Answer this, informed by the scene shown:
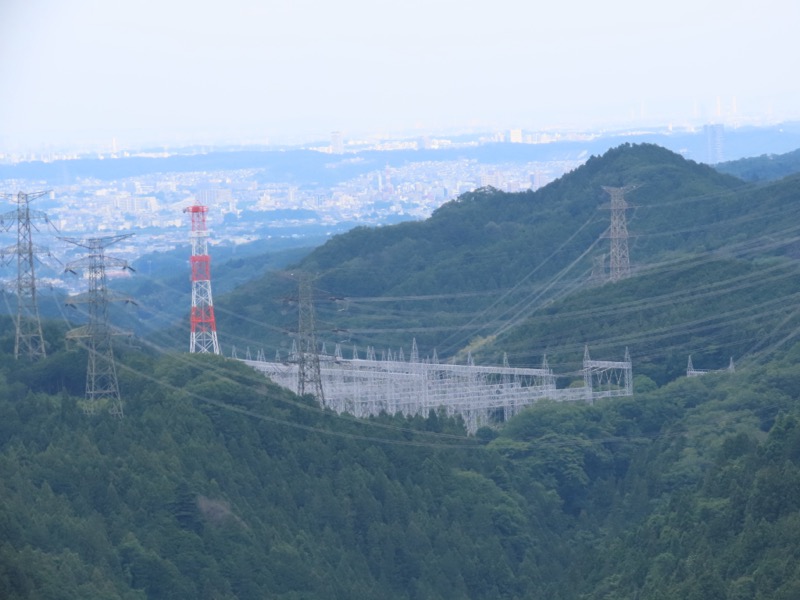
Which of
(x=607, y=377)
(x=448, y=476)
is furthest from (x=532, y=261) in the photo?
(x=448, y=476)

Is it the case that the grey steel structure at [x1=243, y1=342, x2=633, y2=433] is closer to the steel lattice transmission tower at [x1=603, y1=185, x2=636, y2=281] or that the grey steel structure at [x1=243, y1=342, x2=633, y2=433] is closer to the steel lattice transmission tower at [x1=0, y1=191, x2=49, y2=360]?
the steel lattice transmission tower at [x1=0, y1=191, x2=49, y2=360]

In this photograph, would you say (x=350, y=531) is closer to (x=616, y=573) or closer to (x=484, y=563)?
(x=484, y=563)

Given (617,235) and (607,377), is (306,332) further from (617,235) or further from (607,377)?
(617,235)

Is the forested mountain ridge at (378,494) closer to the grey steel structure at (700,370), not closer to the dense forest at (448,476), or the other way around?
the dense forest at (448,476)

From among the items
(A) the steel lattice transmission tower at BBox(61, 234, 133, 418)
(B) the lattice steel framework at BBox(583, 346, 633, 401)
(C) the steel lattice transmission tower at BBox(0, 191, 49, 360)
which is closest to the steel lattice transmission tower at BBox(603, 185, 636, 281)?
(B) the lattice steel framework at BBox(583, 346, 633, 401)

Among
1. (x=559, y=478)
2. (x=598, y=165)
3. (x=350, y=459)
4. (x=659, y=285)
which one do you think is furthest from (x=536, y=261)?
(x=350, y=459)

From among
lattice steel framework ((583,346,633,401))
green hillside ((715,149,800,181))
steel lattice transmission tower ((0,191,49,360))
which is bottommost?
lattice steel framework ((583,346,633,401))

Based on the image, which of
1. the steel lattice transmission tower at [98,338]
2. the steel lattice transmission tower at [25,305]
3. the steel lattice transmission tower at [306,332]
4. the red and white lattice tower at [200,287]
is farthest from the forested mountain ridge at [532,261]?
the steel lattice transmission tower at [98,338]
